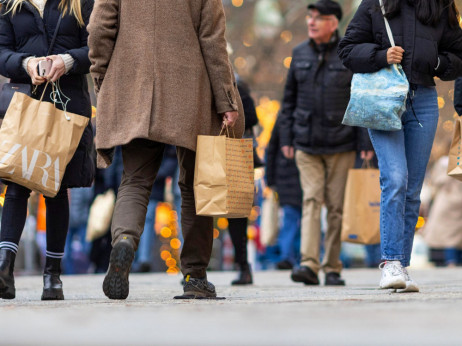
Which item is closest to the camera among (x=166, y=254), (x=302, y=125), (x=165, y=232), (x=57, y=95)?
(x=57, y=95)

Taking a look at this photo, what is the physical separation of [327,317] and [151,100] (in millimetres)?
2054

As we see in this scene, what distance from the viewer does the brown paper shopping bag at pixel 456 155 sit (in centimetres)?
676

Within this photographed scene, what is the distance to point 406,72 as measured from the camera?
22.0 ft

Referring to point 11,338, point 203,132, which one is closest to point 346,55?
point 203,132

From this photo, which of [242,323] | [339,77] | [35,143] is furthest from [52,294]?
[339,77]

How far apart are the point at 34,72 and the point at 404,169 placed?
2341mm

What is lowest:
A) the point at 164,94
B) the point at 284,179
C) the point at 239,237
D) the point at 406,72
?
the point at 239,237

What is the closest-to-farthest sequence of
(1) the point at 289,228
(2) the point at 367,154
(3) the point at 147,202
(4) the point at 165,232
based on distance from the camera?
(3) the point at 147,202, (2) the point at 367,154, (1) the point at 289,228, (4) the point at 165,232

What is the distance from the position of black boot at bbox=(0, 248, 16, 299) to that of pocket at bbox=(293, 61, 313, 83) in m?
3.83

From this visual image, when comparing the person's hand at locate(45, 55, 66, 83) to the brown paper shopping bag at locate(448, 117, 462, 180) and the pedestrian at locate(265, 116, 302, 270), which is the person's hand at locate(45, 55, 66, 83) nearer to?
the brown paper shopping bag at locate(448, 117, 462, 180)

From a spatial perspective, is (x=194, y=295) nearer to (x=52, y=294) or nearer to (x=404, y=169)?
(x=52, y=294)

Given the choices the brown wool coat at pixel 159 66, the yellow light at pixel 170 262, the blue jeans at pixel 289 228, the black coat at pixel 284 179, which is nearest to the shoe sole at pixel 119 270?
the brown wool coat at pixel 159 66

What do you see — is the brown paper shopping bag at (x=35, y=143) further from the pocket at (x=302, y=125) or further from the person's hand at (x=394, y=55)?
the pocket at (x=302, y=125)

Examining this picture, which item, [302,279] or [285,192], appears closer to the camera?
[302,279]
